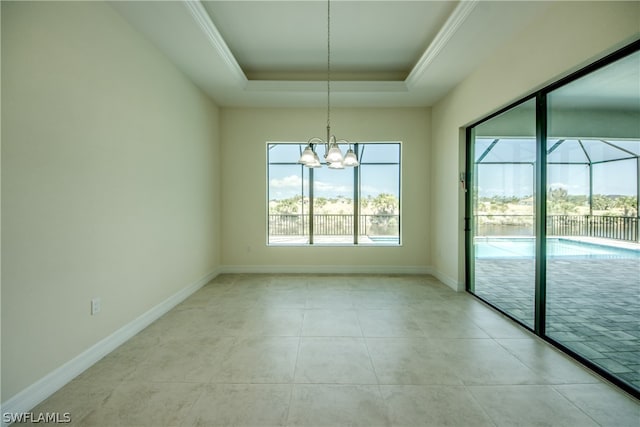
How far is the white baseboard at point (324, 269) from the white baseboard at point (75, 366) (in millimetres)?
1786

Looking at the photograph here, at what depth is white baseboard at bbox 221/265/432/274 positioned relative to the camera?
511 centimetres

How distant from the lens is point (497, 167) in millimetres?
3479

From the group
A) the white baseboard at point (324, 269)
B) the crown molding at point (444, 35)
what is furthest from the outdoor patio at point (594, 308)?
the crown molding at point (444, 35)

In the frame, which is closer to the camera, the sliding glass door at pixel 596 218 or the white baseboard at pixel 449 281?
the sliding glass door at pixel 596 218

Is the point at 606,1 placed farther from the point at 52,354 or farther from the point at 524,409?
the point at 52,354

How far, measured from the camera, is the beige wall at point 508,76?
6.57 ft

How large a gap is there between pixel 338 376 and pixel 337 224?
11.3 ft

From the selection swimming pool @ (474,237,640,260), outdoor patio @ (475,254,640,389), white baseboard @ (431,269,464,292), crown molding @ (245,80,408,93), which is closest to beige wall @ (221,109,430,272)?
white baseboard @ (431,269,464,292)

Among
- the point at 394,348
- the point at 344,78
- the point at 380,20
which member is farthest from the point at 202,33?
the point at 394,348

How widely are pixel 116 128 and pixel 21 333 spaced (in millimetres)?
1706

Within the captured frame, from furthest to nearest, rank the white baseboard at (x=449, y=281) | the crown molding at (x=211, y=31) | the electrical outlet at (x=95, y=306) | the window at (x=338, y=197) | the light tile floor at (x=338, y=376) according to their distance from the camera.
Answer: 1. the window at (x=338, y=197)
2. the white baseboard at (x=449, y=281)
3. the crown molding at (x=211, y=31)
4. the electrical outlet at (x=95, y=306)
5. the light tile floor at (x=338, y=376)

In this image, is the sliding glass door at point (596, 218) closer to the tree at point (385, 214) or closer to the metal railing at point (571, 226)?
the metal railing at point (571, 226)

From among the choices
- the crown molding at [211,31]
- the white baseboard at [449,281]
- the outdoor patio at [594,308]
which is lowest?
the white baseboard at [449,281]

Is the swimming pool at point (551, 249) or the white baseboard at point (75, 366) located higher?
the swimming pool at point (551, 249)
